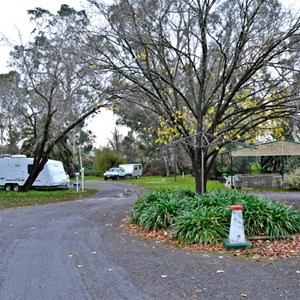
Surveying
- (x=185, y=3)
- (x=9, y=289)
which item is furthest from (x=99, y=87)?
(x=9, y=289)

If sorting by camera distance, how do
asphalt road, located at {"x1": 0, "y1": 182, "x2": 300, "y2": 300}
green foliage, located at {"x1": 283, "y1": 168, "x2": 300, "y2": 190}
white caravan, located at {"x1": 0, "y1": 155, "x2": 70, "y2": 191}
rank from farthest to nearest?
white caravan, located at {"x1": 0, "y1": 155, "x2": 70, "y2": 191}, green foliage, located at {"x1": 283, "y1": 168, "x2": 300, "y2": 190}, asphalt road, located at {"x1": 0, "y1": 182, "x2": 300, "y2": 300}

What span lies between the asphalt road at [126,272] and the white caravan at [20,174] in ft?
54.9

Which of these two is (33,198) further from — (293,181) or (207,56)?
(293,181)

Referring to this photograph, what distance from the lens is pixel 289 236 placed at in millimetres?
7434

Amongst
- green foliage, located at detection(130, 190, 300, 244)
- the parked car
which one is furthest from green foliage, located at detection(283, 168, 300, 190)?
the parked car

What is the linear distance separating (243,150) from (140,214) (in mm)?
15258

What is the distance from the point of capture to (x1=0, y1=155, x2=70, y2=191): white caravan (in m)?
24.4

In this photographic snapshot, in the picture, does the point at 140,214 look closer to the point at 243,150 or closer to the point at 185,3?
the point at 185,3

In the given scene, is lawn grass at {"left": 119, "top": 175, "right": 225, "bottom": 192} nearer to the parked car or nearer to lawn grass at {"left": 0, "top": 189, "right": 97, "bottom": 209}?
the parked car

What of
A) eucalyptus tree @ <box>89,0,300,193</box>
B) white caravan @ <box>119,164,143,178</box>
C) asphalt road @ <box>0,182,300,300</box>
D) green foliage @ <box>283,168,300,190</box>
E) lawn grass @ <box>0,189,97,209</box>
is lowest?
asphalt road @ <box>0,182,300,300</box>

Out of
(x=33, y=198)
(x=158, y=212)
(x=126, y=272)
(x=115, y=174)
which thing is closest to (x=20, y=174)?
(x=33, y=198)

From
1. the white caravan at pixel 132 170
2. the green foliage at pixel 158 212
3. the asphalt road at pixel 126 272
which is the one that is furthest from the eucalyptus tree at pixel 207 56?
the white caravan at pixel 132 170

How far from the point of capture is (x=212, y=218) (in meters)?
7.49

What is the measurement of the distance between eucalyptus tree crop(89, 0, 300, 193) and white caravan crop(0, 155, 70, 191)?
13.5 m
